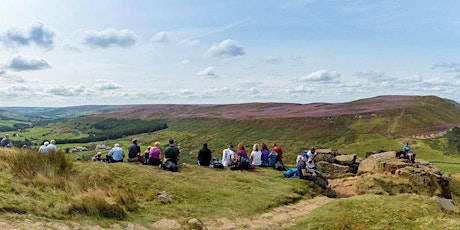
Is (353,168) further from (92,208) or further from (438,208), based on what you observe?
(92,208)

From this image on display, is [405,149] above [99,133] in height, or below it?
above

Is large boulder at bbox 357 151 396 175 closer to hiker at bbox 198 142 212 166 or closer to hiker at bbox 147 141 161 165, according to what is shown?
hiker at bbox 198 142 212 166

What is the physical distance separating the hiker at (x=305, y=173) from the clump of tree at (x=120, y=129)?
139 m

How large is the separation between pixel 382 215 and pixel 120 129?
17625cm

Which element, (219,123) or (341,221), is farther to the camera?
(219,123)

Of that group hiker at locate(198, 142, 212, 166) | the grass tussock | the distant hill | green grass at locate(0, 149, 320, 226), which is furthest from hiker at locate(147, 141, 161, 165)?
the distant hill

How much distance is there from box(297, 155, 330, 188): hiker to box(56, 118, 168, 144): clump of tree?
139154mm

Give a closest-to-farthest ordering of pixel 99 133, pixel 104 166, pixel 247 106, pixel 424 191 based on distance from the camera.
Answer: pixel 104 166 < pixel 424 191 < pixel 247 106 < pixel 99 133

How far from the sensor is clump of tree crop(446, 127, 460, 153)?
77.2 metres

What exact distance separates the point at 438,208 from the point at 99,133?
577 feet

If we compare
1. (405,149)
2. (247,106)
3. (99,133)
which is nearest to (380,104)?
(247,106)

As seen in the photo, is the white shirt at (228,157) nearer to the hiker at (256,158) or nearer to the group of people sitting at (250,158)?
the group of people sitting at (250,158)

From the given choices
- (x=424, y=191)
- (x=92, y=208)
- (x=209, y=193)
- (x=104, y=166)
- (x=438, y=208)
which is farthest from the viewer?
(x=424, y=191)

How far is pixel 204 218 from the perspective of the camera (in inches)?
550
